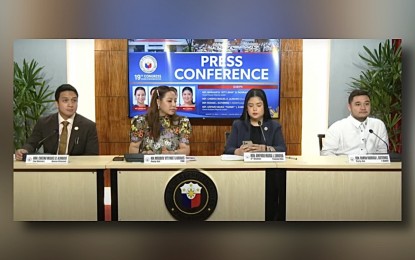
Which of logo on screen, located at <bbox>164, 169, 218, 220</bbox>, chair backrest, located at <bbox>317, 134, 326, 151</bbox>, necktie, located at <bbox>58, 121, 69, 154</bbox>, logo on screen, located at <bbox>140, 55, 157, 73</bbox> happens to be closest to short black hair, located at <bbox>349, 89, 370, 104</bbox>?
chair backrest, located at <bbox>317, 134, 326, 151</bbox>

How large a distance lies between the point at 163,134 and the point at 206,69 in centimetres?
43

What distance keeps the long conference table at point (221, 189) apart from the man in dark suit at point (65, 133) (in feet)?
0.24

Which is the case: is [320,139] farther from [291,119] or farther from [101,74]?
[101,74]

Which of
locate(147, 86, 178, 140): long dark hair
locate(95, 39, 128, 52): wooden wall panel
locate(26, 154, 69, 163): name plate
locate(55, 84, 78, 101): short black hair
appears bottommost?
locate(26, 154, 69, 163): name plate

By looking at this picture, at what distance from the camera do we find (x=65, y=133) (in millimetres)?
2543

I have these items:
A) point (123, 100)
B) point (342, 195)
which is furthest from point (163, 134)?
point (342, 195)

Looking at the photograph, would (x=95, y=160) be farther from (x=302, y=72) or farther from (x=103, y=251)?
(x=302, y=72)

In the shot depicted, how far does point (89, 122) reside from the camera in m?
2.52

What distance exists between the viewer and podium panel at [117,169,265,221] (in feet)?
8.34

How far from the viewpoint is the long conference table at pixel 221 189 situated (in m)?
2.54

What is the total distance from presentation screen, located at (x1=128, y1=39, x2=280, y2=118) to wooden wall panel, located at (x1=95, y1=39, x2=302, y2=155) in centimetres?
4

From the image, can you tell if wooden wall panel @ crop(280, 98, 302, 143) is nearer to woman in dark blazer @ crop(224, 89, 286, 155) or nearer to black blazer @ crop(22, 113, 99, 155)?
woman in dark blazer @ crop(224, 89, 286, 155)
